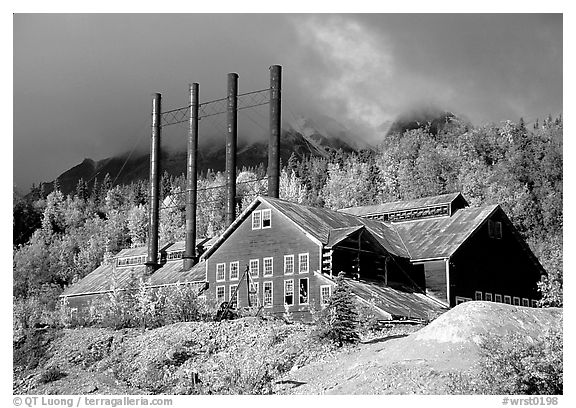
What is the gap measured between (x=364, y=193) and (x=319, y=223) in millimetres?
43681

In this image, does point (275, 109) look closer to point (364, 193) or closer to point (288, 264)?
point (288, 264)

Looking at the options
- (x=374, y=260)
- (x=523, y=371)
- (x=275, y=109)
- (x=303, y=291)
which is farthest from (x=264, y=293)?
(x=523, y=371)

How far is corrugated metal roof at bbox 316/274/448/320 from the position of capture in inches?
1603

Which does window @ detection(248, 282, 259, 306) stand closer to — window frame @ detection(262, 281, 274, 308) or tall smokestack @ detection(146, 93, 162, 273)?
window frame @ detection(262, 281, 274, 308)

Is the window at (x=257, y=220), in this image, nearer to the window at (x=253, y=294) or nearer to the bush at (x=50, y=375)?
the window at (x=253, y=294)

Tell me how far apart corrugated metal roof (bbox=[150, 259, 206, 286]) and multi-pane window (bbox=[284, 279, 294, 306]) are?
6.46m

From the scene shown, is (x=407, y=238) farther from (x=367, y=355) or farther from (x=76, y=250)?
(x=76, y=250)

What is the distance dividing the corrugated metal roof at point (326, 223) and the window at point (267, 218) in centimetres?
52

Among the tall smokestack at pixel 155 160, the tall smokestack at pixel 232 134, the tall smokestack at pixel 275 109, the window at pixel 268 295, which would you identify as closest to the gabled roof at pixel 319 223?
the window at pixel 268 295

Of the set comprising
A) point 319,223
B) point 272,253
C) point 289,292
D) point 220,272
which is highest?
point 319,223

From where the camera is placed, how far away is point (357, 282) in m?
44.5

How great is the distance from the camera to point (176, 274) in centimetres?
5725

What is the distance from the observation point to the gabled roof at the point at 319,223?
150 feet

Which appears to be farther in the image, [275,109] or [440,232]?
[275,109]
